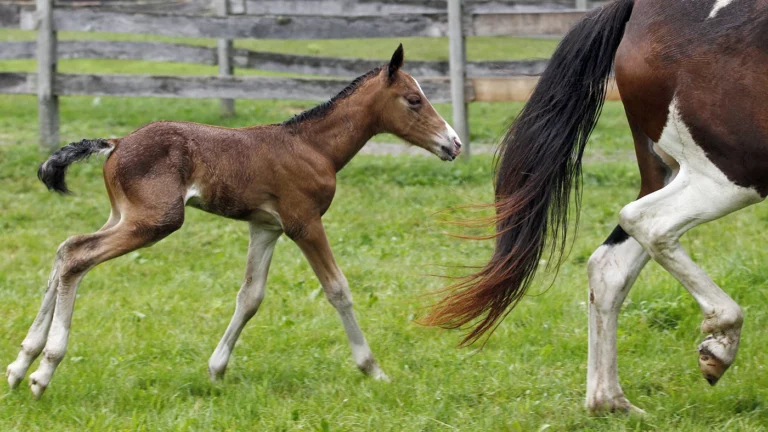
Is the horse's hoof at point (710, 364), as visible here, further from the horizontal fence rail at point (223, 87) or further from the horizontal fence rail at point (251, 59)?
the horizontal fence rail at point (251, 59)

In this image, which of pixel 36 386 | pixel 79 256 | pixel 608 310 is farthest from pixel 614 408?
pixel 36 386

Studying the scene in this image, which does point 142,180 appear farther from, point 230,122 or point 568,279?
point 230,122

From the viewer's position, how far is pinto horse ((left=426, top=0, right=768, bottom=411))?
3.55 m

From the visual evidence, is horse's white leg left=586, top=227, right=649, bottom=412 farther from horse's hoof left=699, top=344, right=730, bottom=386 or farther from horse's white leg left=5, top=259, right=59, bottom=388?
horse's white leg left=5, top=259, right=59, bottom=388

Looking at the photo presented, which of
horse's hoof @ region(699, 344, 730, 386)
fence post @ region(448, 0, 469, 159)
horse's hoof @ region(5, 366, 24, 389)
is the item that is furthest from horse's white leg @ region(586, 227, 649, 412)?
fence post @ region(448, 0, 469, 159)

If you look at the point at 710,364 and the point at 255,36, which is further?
the point at 255,36

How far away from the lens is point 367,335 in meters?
5.25

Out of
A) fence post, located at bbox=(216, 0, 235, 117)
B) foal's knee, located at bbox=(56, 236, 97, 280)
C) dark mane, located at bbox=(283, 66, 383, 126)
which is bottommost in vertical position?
fence post, located at bbox=(216, 0, 235, 117)

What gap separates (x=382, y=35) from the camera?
32.2ft

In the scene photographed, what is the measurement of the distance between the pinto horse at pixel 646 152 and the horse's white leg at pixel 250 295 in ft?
3.24

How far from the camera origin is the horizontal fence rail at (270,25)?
9.80m

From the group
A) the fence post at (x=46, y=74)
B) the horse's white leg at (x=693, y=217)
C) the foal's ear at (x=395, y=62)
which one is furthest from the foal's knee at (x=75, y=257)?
the fence post at (x=46, y=74)

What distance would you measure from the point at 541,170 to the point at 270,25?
6.31 m

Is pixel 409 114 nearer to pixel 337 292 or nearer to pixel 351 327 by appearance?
pixel 337 292
